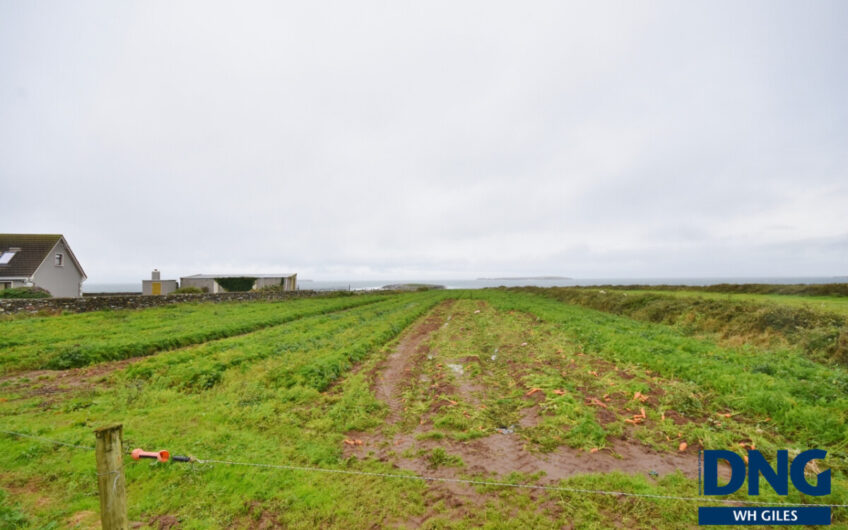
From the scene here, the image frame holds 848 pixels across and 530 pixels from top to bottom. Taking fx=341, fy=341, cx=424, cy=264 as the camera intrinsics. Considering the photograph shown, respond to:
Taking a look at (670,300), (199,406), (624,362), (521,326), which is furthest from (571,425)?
(670,300)

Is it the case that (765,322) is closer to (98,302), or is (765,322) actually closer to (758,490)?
(758,490)

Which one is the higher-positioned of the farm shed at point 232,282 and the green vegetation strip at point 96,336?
the farm shed at point 232,282

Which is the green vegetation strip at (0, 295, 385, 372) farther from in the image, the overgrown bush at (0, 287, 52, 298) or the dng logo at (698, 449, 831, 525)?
the dng logo at (698, 449, 831, 525)

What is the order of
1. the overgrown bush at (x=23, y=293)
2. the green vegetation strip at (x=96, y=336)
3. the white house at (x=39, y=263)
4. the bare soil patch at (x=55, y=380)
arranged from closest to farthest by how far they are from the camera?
the bare soil patch at (x=55, y=380) < the green vegetation strip at (x=96, y=336) < the overgrown bush at (x=23, y=293) < the white house at (x=39, y=263)

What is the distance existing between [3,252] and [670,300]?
63.6 metres

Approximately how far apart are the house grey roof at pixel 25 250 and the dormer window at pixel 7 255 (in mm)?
203

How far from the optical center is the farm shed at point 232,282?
2067 inches

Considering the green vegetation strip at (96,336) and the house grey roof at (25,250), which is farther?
the house grey roof at (25,250)

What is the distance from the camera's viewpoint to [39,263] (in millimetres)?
34156

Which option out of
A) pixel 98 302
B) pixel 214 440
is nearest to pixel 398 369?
pixel 214 440

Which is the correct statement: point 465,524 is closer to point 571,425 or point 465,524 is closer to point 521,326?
point 571,425

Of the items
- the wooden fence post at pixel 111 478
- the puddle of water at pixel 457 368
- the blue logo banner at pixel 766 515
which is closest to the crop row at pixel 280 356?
the puddle of water at pixel 457 368

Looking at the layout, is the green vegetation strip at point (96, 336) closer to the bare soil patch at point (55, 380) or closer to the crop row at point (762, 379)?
the bare soil patch at point (55, 380)

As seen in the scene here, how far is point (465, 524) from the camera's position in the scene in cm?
480
